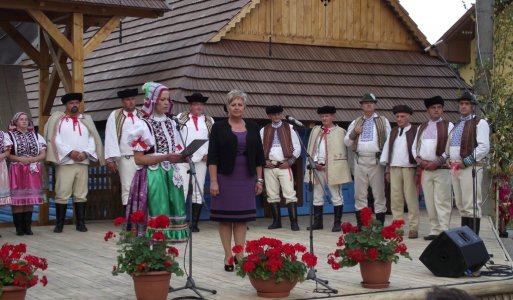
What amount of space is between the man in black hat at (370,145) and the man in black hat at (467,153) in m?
1.28

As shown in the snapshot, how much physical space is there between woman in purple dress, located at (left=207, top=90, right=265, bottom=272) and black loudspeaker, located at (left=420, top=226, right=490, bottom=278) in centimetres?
168

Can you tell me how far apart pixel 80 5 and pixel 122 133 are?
1.97 metres

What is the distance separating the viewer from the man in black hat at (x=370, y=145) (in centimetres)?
1210

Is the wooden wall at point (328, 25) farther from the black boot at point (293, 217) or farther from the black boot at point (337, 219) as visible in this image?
the black boot at point (337, 219)

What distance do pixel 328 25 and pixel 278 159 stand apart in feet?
12.5

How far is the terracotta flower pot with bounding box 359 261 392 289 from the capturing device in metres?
7.86

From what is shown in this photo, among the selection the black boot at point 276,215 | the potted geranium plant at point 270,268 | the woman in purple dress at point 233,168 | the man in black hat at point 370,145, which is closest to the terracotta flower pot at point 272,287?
the potted geranium plant at point 270,268

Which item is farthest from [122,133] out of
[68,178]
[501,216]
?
[501,216]

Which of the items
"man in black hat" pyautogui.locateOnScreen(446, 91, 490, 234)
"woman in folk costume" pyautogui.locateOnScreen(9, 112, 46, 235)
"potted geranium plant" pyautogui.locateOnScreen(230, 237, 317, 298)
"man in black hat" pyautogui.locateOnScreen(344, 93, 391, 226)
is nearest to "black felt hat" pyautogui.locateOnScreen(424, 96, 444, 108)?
"man in black hat" pyautogui.locateOnScreen(446, 91, 490, 234)

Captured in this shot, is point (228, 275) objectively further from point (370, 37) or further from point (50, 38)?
point (370, 37)

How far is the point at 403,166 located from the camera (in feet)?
38.2

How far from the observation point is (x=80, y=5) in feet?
42.3

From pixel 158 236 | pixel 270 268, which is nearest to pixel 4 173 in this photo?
pixel 158 236

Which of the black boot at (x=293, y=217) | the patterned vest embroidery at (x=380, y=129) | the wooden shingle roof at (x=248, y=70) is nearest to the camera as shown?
the patterned vest embroidery at (x=380, y=129)
